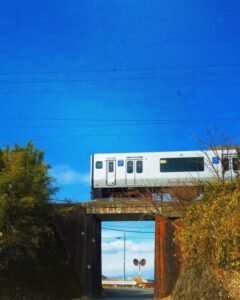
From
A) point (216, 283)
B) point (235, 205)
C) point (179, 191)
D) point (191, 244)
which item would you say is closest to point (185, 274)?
point (191, 244)

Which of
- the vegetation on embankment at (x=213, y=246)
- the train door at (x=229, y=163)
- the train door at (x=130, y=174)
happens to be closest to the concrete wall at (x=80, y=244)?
the train door at (x=130, y=174)

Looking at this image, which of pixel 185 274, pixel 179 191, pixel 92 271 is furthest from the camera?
pixel 92 271

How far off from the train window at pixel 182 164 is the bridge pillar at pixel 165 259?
4.84m

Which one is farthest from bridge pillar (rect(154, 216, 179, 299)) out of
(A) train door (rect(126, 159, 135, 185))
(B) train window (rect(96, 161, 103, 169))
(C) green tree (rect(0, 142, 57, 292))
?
(C) green tree (rect(0, 142, 57, 292))

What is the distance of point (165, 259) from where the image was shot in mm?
31266

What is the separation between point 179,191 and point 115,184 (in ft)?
27.4

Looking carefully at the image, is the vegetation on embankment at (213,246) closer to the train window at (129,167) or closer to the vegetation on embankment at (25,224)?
the vegetation on embankment at (25,224)

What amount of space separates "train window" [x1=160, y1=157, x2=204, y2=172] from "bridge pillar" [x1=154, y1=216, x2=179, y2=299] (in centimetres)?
484

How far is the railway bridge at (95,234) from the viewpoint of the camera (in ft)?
103

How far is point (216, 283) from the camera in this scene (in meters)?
13.9

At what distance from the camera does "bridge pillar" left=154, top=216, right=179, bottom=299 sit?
101 feet

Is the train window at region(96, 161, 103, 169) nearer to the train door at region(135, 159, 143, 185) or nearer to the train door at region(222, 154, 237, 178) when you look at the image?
the train door at region(135, 159, 143, 185)

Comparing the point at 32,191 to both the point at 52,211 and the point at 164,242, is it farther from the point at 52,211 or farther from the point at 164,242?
the point at 164,242

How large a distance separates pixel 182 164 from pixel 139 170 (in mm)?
3157
